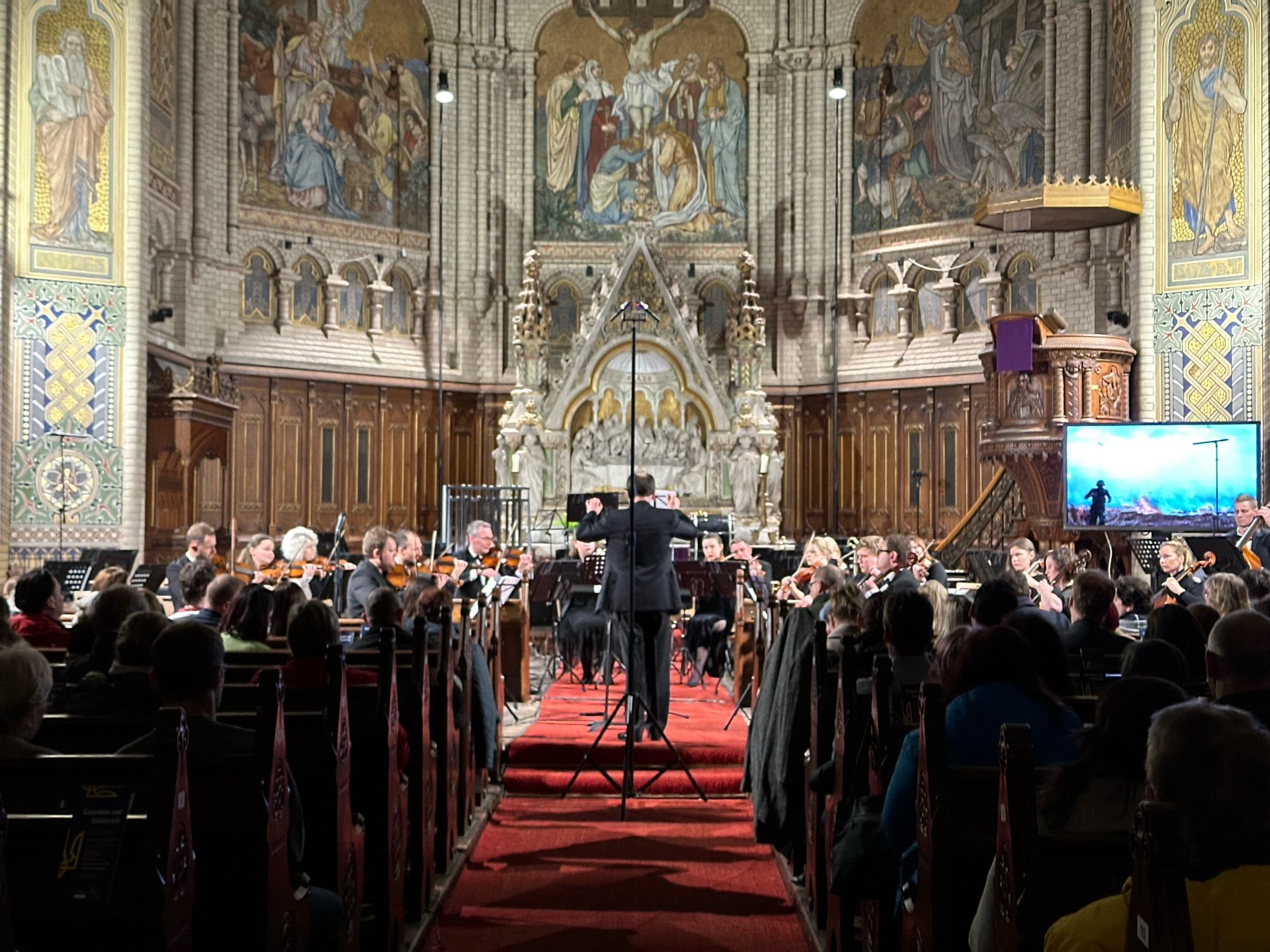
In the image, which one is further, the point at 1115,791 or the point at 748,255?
the point at 748,255

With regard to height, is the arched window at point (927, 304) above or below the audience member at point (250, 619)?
above

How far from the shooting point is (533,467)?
Result: 72.2 feet

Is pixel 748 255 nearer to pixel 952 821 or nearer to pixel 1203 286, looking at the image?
pixel 1203 286

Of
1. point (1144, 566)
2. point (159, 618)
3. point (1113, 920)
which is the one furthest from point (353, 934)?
point (1144, 566)

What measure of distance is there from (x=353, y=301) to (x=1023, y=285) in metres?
10.8

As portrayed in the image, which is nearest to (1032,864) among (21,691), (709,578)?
(21,691)

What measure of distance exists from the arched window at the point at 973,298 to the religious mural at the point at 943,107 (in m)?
0.90

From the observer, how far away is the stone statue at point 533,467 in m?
21.9

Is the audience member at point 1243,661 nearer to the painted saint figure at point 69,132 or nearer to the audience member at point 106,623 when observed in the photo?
the audience member at point 106,623

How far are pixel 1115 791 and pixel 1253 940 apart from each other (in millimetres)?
984

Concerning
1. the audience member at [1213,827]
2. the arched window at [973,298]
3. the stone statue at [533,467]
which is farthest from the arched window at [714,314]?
the audience member at [1213,827]

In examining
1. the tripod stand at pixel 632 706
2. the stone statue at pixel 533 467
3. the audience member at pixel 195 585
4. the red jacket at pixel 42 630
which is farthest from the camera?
the stone statue at pixel 533 467

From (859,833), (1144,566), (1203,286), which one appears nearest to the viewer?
(859,833)

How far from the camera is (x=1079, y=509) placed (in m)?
14.4
